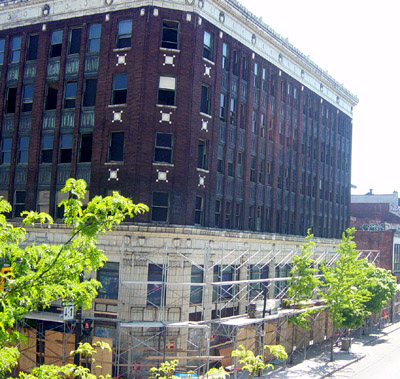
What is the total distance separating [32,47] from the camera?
36.1m

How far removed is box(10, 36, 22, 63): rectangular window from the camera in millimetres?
36531

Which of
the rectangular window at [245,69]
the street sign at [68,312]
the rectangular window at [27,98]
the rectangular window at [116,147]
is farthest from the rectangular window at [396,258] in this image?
the street sign at [68,312]

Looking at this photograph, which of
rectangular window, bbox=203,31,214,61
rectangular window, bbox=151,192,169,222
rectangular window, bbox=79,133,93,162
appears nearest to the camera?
rectangular window, bbox=151,192,169,222

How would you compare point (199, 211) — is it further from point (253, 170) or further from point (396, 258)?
point (396, 258)

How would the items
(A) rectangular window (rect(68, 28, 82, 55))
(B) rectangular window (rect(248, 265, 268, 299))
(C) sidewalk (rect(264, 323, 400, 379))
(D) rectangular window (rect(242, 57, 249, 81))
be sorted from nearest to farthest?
(C) sidewalk (rect(264, 323, 400, 379)) < (A) rectangular window (rect(68, 28, 82, 55)) < (B) rectangular window (rect(248, 265, 268, 299)) < (D) rectangular window (rect(242, 57, 249, 81))

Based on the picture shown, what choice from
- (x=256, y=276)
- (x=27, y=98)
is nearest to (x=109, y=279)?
(x=256, y=276)

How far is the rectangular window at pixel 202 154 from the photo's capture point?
111 feet

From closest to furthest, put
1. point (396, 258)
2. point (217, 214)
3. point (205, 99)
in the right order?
1. point (205, 99)
2. point (217, 214)
3. point (396, 258)

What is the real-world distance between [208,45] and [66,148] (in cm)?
1108

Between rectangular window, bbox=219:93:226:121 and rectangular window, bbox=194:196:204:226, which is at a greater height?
rectangular window, bbox=219:93:226:121

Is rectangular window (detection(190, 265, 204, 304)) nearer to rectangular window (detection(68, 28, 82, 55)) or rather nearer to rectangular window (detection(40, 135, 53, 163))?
rectangular window (detection(40, 135, 53, 163))

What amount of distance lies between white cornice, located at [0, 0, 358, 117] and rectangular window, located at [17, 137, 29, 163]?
783 centimetres

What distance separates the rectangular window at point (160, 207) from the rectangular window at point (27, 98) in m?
11.1

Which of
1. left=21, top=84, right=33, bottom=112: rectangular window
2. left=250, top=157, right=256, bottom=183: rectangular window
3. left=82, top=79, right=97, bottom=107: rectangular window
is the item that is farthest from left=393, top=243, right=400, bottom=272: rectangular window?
left=21, top=84, right=33, bottom=112: rectangular window
